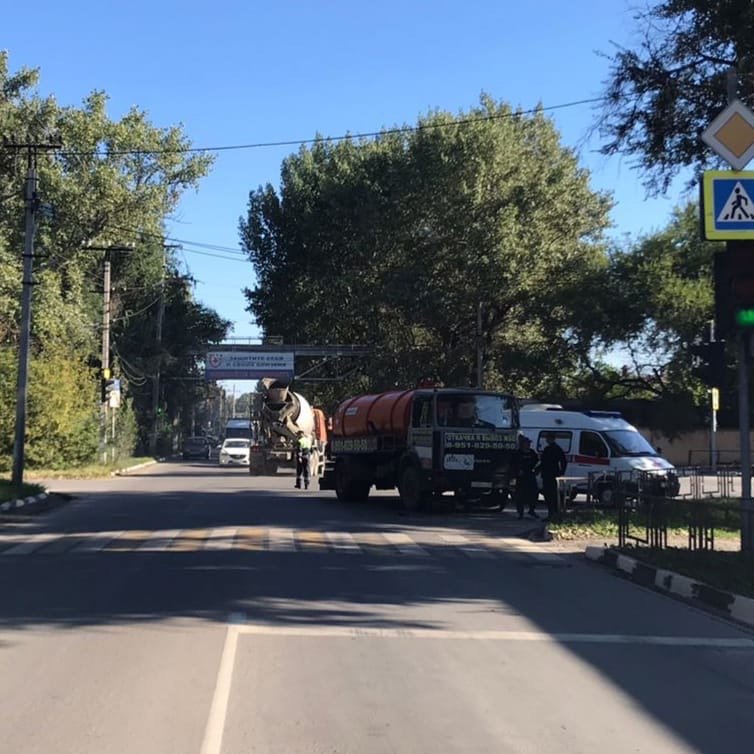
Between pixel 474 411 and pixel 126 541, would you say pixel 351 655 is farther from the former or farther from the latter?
pixel 474 411

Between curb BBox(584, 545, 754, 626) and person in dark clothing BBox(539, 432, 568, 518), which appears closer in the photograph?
curb BBox(584, 545, 754, 626)

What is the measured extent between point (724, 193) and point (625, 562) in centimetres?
497

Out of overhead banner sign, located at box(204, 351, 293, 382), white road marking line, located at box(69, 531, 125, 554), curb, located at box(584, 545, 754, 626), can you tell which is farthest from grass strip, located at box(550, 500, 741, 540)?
overhead banner sign, located at box(204, 351, 293, 382)

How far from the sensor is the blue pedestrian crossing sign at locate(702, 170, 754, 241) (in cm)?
1098

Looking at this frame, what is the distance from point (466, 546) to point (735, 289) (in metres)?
5.93

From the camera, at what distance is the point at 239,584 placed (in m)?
10.2

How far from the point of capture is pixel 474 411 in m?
19.5

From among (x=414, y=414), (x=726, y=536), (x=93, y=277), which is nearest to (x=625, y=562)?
(x=726, y=536)

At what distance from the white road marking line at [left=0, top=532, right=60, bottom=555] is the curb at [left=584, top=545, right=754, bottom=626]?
8365 mm

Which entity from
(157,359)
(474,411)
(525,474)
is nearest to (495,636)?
(525,474)

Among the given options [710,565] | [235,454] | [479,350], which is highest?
[479,350]

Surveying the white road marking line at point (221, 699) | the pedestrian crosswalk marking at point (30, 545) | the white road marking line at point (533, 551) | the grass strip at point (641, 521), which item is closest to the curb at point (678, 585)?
the white road marking line at point (533, 551)

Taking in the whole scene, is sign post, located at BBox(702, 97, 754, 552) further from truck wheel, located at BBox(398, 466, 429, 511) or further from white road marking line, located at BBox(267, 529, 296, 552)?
truck wheel, located at BBox(398, 466, 429, 511)

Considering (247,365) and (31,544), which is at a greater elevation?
(247,365)
